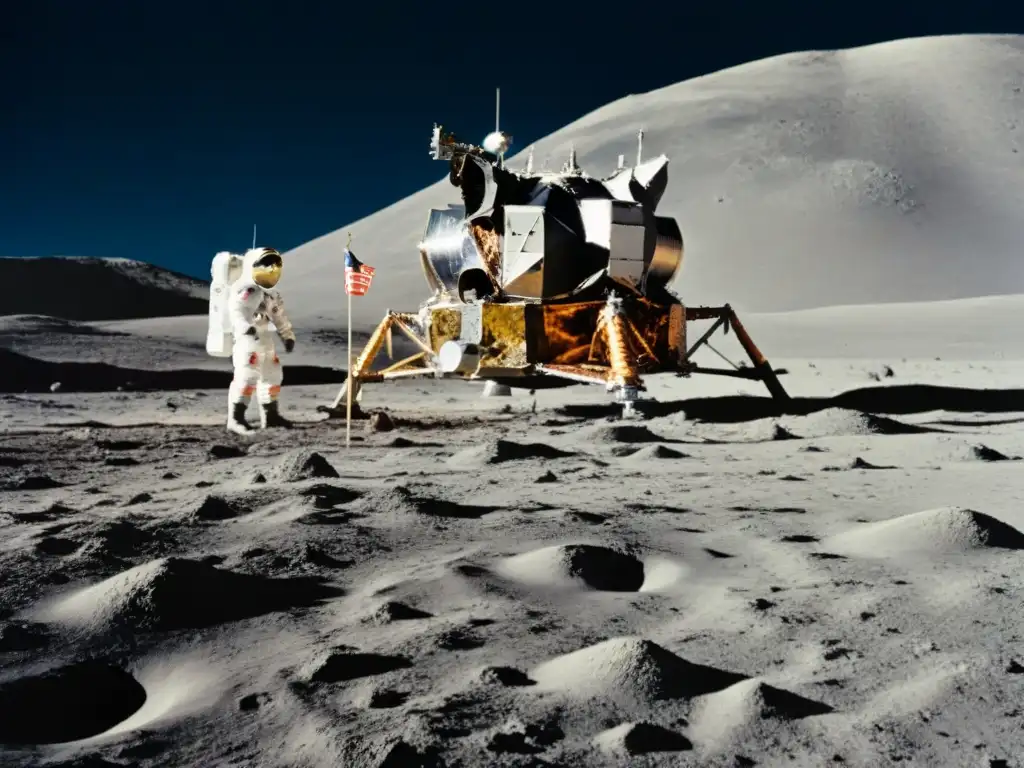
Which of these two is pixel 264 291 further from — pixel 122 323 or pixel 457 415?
pixel 122 323

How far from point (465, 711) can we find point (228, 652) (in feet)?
2.29

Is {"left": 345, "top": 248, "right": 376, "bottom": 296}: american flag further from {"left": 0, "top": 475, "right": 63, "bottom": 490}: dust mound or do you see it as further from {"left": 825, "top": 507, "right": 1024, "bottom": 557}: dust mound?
{"left": 825, "top": 507, "right": 1024, "bottom": 557}: dust mound

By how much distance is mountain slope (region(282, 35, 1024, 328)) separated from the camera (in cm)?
3133

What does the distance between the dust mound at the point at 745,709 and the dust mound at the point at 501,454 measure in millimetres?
2938

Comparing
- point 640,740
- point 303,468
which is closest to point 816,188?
point 303,468

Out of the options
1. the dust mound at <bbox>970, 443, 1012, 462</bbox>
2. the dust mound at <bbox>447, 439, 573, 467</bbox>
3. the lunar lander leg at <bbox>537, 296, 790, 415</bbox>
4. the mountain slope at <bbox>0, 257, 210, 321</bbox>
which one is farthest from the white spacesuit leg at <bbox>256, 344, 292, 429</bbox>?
the mountain slope at <bbox>0, 257, 210, 321</bbox>

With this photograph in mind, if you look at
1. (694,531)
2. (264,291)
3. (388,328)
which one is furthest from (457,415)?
(694,531)

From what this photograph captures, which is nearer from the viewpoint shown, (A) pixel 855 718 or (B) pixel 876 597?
(A) pixel 855 718

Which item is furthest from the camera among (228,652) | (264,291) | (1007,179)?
(1007,179)

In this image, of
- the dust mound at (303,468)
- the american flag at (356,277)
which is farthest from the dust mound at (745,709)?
the american flag at (356,277)

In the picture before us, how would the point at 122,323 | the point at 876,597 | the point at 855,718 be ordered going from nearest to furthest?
1. the point at 855,718
2. the point at 876,597
3. the point at 122,323

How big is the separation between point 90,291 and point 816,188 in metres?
26.8

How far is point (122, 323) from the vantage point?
52.0 ft

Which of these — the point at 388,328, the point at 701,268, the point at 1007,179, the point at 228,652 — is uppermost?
the point at 1007,179
